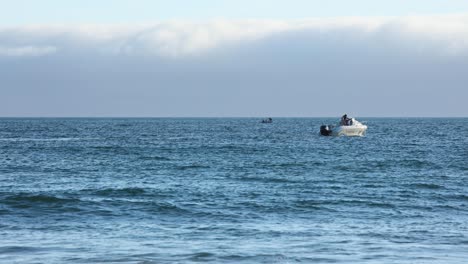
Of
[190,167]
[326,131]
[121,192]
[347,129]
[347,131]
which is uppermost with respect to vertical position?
[347,129]

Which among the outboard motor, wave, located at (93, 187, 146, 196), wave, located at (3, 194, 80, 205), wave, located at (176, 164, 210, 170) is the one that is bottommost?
wave, located at (176, 164, 210, 170)

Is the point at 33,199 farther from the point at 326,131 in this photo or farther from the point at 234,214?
the point at 326,131

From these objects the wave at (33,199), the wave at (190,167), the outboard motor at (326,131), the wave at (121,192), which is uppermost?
the outboard motor at (326,131)

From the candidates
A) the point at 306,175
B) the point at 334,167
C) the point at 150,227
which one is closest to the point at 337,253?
the point at 150,227

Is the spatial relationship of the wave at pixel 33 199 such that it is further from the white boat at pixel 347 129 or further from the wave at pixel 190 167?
the white boat at pixel 347 129

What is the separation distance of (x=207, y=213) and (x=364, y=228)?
19.8ft

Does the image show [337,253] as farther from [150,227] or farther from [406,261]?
[150,227]

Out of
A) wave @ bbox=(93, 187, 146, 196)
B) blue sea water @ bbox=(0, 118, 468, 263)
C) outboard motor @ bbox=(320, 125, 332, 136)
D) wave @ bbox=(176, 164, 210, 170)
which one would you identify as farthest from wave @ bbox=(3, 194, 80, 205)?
outboard motor @ bbox=(320, 125, 332, 136)

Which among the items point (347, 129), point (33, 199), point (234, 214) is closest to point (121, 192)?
point (33, 199)

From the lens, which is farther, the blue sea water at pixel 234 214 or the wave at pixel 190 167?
the wave at pixel 190 167

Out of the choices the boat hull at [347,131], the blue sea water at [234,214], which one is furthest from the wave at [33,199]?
the boat hull at [347,131]

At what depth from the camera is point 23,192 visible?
31.4 meters

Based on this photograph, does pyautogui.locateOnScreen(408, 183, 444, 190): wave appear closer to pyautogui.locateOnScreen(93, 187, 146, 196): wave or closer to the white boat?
pyautogui.locateOnScreen(93, 187, 146, 196): wave

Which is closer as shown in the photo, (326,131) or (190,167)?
(190,167)
